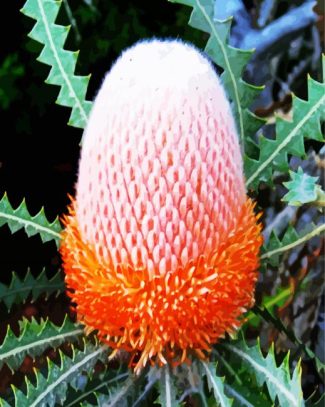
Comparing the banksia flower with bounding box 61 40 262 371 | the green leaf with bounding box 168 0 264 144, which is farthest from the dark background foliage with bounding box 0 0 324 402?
the banksia flower with bounding box 61 40 262 371

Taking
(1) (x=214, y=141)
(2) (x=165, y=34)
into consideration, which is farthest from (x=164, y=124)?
(2) (x=165, y=34)

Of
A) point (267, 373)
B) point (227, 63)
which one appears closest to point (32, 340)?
point (267, 373)

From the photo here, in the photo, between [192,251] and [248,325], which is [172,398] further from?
[248,325]

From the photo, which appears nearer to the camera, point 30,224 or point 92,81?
point 30,224

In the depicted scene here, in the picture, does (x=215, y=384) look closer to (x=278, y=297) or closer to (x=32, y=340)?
(x=32, y=340)

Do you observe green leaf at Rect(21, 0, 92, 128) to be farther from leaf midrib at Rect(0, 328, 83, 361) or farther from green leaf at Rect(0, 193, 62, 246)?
leaf midrib at Rect(0, 328, 83, 361)

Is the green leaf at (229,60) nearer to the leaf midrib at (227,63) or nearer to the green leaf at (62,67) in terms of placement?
the leaf midrib at (227,63)
